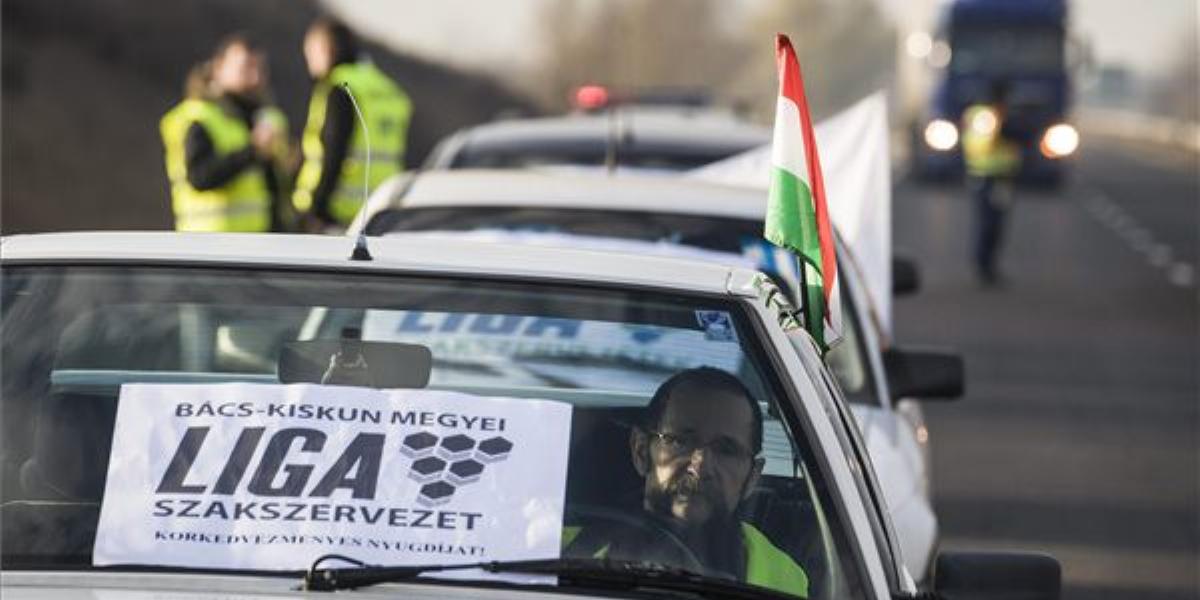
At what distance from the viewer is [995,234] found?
83.1 ft

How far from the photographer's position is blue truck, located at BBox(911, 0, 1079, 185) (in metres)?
42.2

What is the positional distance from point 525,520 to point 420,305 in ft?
1.52

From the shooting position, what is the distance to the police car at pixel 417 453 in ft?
13.9

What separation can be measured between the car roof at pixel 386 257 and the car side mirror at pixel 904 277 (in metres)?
6.09

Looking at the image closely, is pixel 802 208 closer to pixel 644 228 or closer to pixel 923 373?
pixel 923 373

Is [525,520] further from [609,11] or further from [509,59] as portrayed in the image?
[609,11]

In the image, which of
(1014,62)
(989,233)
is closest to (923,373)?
(989,233)

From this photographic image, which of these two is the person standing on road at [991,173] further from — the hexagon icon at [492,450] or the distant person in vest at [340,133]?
the hexagon icon at [492,450]

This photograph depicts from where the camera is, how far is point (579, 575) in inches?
164

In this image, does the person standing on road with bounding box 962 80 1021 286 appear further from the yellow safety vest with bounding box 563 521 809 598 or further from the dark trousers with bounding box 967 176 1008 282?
the yellow safety vest with bounding box 563 521 809 598

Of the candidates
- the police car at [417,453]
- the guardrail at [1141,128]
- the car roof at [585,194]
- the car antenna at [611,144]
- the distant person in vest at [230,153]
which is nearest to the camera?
the police car at [417,453]

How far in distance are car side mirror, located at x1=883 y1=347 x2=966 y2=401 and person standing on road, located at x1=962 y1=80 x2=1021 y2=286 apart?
56.1ft

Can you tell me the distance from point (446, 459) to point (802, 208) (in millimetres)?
851

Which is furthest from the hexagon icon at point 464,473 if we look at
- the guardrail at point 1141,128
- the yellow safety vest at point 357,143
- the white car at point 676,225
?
the guardrail at point 1141,128
